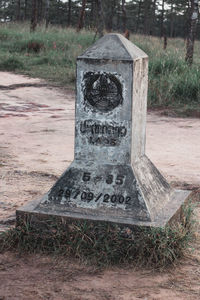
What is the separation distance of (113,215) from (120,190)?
0.18 m

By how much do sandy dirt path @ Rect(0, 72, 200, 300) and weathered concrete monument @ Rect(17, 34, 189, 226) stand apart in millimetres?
397

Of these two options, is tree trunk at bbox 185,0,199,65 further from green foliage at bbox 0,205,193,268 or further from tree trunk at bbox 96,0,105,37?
green foliage at bbox 0,205,193,268

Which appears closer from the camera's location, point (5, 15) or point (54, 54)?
point (54, 54)

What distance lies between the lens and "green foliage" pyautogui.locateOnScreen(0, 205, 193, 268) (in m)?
3.61

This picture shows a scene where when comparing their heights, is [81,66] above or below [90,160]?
above

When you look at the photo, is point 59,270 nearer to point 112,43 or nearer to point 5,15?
point 112,43

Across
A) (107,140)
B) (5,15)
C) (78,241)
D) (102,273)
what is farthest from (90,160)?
(5,15)

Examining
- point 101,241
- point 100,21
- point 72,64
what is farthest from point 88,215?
point 100,21

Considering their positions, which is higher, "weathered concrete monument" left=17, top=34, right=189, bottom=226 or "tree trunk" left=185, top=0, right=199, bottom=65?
"tree trunk" left=185, top=0, right=199, bottom=65

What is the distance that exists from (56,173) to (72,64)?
34.6ft

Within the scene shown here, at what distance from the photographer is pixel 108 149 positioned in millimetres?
3945

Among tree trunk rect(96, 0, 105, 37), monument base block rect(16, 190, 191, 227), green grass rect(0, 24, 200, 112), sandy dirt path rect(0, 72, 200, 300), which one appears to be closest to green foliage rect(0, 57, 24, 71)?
green grass rect(0, 24, 200, 112)

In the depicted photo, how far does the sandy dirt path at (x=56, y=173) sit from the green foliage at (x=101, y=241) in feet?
0.29

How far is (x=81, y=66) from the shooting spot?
3.92m
